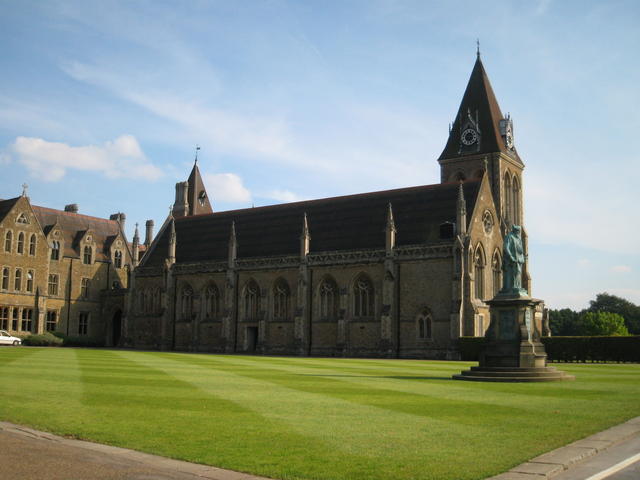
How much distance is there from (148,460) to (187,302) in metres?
58.4

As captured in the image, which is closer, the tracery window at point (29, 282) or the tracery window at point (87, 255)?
the tracery window at point (29, 282)

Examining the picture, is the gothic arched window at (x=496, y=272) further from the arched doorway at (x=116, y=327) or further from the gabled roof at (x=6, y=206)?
the gabled roof at (x=6, y=206)

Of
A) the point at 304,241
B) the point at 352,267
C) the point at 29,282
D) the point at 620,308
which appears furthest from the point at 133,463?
the point at 620,308

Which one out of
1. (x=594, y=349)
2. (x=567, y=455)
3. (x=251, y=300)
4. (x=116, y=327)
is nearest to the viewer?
(x=567, y=455)

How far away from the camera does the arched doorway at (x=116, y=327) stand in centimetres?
7400

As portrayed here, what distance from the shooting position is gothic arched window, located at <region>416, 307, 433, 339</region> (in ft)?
168

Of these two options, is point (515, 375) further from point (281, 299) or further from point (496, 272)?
point (281, 299)

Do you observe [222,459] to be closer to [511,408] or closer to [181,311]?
[511,408]

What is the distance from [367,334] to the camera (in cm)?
5366

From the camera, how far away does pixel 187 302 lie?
219ft

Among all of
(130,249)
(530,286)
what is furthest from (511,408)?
(130,249)

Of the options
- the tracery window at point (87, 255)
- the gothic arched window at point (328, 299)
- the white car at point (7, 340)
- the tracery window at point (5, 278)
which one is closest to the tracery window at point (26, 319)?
the tracery window at point (5, 278)

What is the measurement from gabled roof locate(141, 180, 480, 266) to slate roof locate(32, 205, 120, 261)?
23.8ft

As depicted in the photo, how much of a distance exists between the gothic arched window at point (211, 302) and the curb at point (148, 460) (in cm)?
5337
